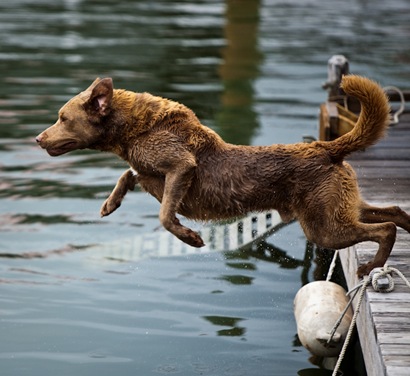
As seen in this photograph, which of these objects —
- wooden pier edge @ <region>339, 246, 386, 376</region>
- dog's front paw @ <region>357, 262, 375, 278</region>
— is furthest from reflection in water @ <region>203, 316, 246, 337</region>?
dog's front paw @ <region>357, 262, 375, 278</region>

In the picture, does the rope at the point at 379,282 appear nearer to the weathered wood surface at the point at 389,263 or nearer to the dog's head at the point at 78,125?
the weathered wood surface at the point at 389,263

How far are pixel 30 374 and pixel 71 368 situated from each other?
1.09 feet

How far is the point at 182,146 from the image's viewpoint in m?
6.11

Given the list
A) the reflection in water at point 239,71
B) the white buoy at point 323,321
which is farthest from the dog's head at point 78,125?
the reflection in water at point 239,71

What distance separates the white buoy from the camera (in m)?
7.75

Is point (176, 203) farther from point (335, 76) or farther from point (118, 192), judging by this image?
point (335, 76)

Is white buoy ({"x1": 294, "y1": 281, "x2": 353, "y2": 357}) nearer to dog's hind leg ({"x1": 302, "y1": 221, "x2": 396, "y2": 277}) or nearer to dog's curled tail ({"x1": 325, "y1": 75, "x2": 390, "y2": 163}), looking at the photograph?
dog's hind leg ({"x1": 302, "y1": 221, "x2": 396, "y2": 277})

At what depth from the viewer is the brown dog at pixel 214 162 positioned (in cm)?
609

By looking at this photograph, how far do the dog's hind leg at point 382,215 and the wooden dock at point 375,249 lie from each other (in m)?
0.47

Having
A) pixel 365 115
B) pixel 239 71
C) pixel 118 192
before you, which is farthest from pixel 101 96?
pixel 239 71

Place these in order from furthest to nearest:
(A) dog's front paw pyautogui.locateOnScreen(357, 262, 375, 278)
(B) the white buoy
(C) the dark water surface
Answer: (C) the dark water surface
(B) the white buoy
(A) dog's front paw pyautogui.locateOnScreen(357, 262, 375, 278)

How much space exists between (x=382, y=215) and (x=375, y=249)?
105 centimetres

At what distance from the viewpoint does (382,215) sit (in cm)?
674

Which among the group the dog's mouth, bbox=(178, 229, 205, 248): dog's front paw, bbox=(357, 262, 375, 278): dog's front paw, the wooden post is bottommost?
the wooden post
